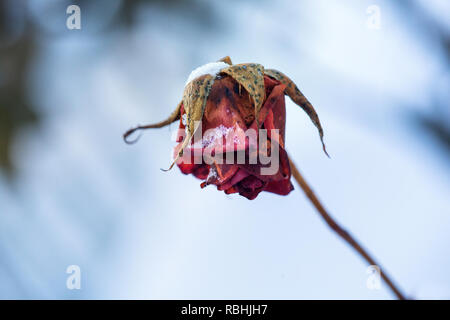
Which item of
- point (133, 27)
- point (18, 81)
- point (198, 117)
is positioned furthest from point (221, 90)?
point (18, 81)

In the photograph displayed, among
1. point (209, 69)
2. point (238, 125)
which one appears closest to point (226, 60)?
point (209, 69)

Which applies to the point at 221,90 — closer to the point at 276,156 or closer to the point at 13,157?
the point at 276,156

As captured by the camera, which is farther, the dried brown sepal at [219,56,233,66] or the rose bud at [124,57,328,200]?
the dried brown sepal at [219,56,233,66]

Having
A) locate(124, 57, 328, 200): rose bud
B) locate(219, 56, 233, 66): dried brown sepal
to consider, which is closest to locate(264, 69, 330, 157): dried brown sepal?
locate(124, 57, 328, 200): rose bud

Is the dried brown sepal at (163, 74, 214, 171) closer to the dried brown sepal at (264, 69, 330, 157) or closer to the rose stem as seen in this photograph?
the dried brown sepal at (264, 69, 330, 157)

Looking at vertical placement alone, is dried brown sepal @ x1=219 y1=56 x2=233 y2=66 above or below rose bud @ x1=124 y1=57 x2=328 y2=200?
above

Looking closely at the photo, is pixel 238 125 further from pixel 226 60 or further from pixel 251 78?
pixel 226 60
